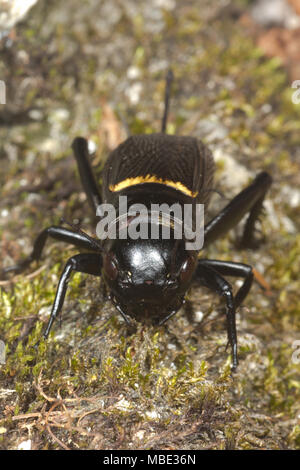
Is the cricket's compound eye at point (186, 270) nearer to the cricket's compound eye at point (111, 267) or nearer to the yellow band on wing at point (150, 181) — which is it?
the cricket's compound eye at point (111, 267)

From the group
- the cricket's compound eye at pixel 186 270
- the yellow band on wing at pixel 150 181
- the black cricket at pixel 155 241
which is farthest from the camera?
the yellow band on wing at pixel 150 181

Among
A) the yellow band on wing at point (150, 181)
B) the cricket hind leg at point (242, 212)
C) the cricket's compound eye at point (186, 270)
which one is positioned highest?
the yellow band on wing at point (150, 181)

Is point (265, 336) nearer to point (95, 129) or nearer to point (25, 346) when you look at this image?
point (25, 346)

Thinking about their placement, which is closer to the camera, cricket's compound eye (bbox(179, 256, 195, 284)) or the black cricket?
the black cricket

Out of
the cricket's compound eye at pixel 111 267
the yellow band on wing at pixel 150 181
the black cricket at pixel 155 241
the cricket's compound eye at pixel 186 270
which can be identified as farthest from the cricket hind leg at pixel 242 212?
the cricket's compound eye at pixel 111 267

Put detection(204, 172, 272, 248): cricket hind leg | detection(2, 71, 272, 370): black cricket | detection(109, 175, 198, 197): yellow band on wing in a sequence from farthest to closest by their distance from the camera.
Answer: detection(204, 172, 272, 248): cricket hind leg, detection(109, 175, 198, 197): yellow band on wing, detection(2, 71, 272, 370): black cricket

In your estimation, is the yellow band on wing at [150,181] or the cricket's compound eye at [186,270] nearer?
the cricket's compound eye at [186,270]

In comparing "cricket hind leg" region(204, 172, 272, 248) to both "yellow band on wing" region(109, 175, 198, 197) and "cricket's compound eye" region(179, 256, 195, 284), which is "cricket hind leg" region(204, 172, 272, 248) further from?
"cricket's compound eye" region(179, 256, 195, 284)

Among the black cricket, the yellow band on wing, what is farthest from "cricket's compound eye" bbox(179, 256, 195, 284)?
the yellow band on wing

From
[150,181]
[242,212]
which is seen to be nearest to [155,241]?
[150,181]

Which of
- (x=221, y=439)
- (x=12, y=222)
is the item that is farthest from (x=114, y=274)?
(x=12, y=222)
